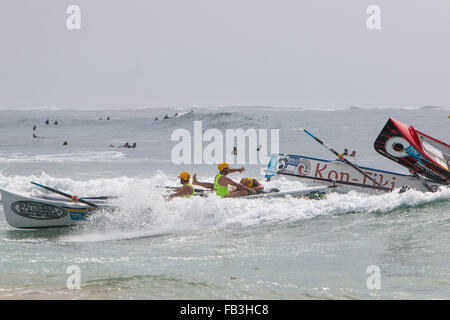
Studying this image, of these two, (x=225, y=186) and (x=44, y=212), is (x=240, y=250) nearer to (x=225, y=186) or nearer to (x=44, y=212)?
(x=225, y=186)

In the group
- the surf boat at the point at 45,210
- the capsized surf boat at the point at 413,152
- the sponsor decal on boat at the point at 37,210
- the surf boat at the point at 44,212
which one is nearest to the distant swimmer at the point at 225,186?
the surf boat at the point at 45,210

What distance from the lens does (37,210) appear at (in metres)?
11.1

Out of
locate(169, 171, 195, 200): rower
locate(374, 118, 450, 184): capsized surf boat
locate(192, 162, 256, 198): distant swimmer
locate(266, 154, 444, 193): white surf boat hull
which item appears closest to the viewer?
locate(169, 171, 195, 200): rower

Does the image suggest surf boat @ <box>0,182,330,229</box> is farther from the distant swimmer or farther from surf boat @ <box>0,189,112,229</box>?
the distant swimmer

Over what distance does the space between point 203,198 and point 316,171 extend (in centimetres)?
439

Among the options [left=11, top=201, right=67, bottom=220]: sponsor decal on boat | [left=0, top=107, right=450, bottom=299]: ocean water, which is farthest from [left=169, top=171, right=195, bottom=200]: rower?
[left=11, top=201, right=67, bottom=220]: sponsor decal on boat

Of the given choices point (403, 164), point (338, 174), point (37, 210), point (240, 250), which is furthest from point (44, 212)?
point (403, 164)

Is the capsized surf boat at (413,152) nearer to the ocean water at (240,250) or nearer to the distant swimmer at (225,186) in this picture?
the ocean water at (240,250)

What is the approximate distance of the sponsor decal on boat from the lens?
1102 cm

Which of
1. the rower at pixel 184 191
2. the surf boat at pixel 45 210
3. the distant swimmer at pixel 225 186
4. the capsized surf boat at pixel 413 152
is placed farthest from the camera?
the capsized surf boat at pixel 413 152

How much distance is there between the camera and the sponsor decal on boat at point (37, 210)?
36.1 ft

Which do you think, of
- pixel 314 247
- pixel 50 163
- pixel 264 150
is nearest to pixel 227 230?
pixel 314 247
